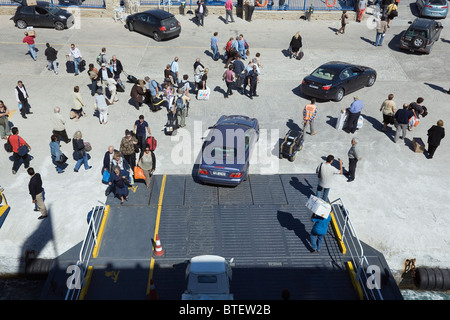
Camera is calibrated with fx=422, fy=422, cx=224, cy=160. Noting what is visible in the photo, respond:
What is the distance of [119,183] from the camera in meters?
13.1

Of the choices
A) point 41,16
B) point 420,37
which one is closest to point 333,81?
point 420,37

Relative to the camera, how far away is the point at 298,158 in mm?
16078

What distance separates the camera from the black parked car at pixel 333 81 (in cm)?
1905

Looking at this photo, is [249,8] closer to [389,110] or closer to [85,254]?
[389,110]

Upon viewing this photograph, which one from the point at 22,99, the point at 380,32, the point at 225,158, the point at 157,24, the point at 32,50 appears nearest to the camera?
the point at 225,158

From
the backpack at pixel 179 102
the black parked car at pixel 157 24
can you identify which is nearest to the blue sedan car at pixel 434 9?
the black parked car at pixel 157 24

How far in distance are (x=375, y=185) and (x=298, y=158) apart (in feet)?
9.69

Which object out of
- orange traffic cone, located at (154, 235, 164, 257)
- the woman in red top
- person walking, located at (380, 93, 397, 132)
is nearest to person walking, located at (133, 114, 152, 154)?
orange traffic cone, located at (154, 235, 164, 257)

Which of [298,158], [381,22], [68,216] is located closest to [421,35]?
[381,22]

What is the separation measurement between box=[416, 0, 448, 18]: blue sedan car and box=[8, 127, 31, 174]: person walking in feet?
88.9

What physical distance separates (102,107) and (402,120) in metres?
11.9

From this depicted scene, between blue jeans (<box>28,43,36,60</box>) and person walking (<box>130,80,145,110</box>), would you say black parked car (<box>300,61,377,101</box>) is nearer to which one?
person walking (<box>130,80,145,110</box>)

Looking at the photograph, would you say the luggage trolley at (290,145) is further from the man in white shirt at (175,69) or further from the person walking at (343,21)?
the person walking at (343,21)

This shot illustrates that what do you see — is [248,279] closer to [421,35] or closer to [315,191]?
[315,191]
